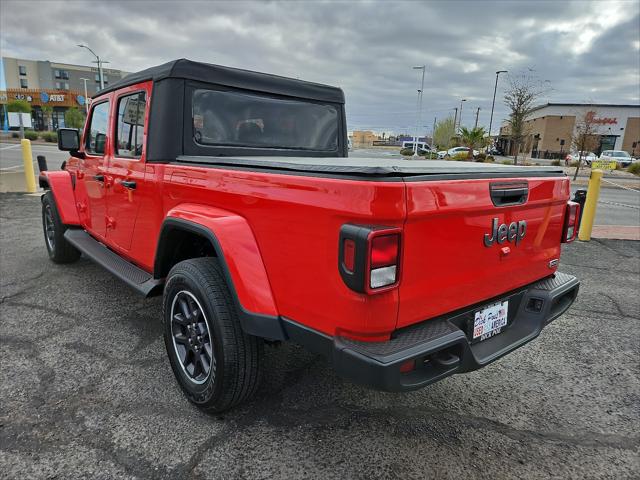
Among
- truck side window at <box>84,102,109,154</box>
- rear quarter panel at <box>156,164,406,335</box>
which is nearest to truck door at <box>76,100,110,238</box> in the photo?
truck side window at <box>84,102,109,154</box>

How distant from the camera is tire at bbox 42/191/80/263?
4867 millimetres

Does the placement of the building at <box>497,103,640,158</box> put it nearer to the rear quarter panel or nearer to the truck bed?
the truck bed

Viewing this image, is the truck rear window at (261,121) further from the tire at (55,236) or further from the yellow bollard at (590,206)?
the yellow bollard at (590,206)

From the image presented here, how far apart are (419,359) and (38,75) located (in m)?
102

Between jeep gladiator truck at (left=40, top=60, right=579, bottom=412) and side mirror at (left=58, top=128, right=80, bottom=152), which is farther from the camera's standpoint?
side mirror at (left=58, top=128, right=80, bottom=152)

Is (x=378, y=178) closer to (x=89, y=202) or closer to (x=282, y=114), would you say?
(x=282, y=114)

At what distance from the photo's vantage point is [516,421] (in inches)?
101

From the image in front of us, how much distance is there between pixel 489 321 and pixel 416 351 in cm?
69

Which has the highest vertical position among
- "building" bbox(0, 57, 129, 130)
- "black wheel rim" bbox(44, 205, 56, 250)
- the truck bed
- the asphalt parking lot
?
"building" bbox(0, 57, 129, 130)

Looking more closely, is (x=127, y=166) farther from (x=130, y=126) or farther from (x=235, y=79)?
(x=235, y=79)

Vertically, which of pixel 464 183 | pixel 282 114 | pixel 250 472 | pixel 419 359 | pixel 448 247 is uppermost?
pixel 282 114

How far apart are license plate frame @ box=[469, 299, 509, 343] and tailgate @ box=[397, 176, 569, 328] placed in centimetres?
7

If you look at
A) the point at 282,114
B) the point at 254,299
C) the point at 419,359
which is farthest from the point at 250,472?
the point at 282,114

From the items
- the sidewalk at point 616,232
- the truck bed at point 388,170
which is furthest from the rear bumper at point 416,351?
the sidewalk at point 616,232
